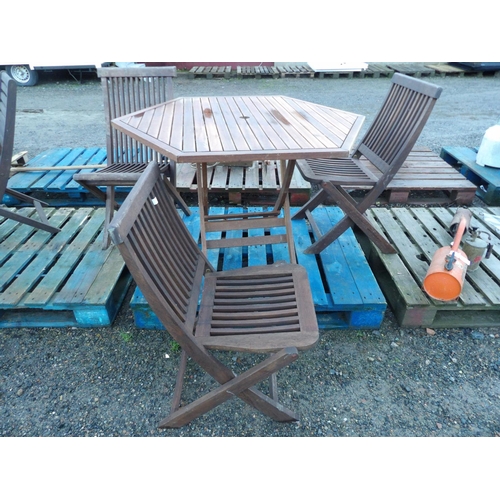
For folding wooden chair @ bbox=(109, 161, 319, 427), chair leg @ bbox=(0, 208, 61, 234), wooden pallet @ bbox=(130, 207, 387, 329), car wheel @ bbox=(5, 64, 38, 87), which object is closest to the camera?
folding wooden chair @ bbox=(109, 161, 319, 427)

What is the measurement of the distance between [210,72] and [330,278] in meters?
8.69

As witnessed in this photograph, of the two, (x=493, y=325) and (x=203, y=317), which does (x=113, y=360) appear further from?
(x=493, y=325)

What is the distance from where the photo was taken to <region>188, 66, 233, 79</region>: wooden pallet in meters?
9.54

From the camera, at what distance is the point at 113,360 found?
7.53ft

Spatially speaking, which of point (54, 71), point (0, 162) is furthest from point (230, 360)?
point (54, 71)

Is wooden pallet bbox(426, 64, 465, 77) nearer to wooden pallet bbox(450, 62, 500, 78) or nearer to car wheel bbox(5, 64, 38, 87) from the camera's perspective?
wooden pallet bbox(450, 62, 500, 78)

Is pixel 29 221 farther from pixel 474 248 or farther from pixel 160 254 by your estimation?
pixel 474 248

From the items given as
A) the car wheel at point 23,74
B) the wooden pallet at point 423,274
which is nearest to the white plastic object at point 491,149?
the wooden pallet at point 423,274

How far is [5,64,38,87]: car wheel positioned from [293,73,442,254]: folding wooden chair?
372 inches

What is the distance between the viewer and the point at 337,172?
278 centimetres

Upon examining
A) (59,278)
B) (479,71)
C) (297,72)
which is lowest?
(59,278)

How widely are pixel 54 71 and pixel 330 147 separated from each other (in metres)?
11.0

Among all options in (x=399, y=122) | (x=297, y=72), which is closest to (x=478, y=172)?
(x=399, y=122)

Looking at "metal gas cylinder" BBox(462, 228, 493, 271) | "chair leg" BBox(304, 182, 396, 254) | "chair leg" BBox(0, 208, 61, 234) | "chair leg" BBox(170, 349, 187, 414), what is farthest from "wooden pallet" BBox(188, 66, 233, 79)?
"chair leg" BBox(170, 349, 187, 414)
